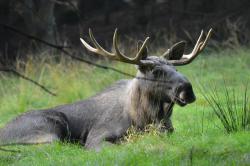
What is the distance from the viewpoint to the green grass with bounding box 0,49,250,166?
27.2ft

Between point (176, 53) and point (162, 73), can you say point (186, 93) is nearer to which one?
point (162, 73)

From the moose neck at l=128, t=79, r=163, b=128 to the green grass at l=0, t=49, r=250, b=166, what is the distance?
0.42 meters

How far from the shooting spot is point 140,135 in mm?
9688

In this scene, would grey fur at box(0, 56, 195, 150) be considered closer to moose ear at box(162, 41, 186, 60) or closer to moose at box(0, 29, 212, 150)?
moose at box(0, 29, 212, 150)

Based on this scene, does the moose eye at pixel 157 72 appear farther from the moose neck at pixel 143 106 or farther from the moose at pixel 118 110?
the moose neck at pixel 143 106

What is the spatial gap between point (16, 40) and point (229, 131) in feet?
54.4

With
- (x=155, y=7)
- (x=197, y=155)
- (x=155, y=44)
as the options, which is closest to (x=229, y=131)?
(x=197, y=155)

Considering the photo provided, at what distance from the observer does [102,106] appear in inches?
449

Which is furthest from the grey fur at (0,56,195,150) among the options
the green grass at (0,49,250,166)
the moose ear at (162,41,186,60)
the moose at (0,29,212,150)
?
the green grass at (0,49,250,166)

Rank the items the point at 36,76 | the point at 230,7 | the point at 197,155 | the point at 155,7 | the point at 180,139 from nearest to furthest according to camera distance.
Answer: the point at 197,155, the point at 180,139, the point at 36,76, the point at 230,7, the point at 155,7

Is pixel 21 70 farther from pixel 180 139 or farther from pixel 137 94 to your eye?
pixel 180 139

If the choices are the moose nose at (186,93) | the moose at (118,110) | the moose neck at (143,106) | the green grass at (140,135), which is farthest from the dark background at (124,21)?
the moose nose at (186,93)

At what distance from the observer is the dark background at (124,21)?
22047mm

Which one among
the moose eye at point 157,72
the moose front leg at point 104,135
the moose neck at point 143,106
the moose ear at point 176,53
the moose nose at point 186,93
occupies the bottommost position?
the moose front leg at point 104,135
